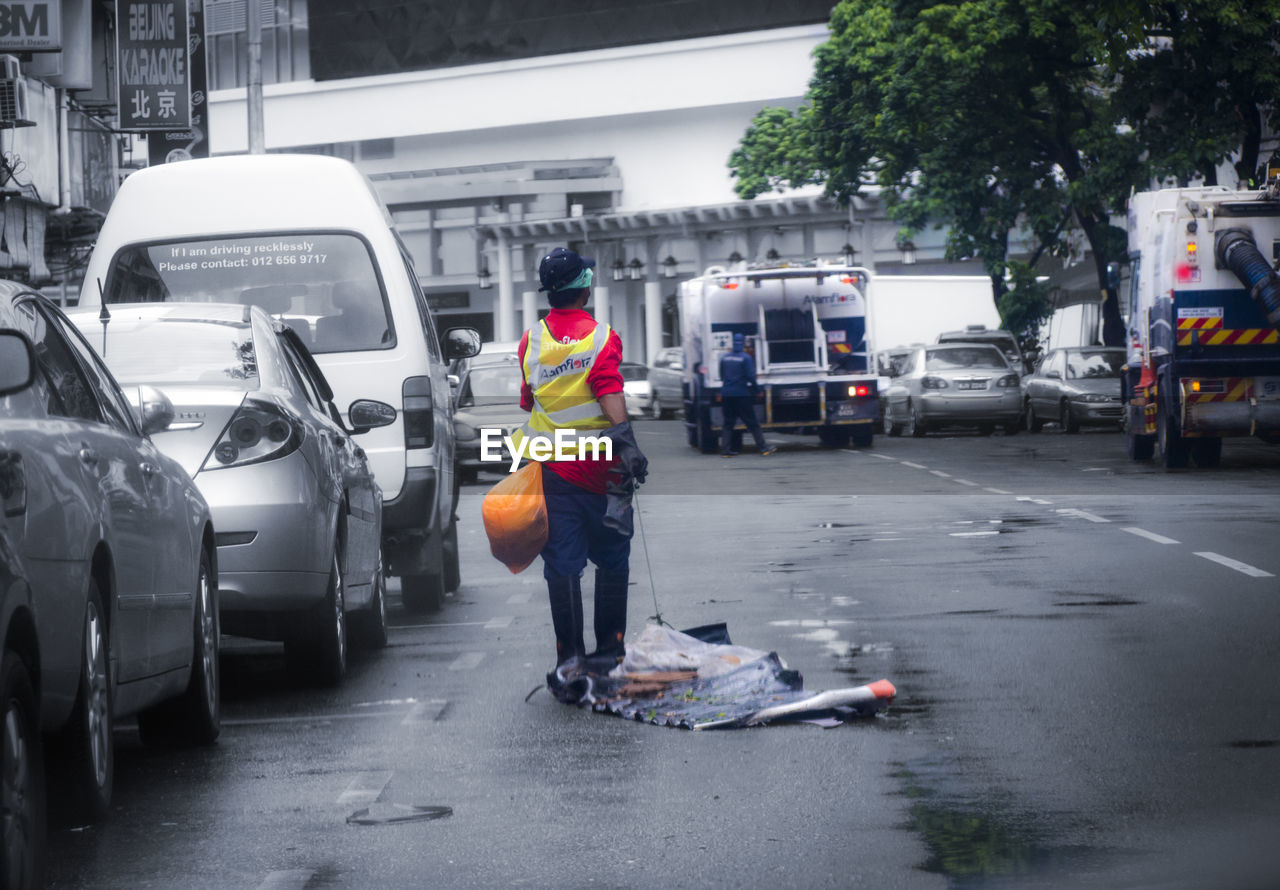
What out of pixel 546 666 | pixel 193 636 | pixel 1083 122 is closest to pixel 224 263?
pixel 546 666

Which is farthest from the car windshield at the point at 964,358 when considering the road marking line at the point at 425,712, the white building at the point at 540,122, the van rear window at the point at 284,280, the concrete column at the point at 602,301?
the concrete column at the point at 602,301

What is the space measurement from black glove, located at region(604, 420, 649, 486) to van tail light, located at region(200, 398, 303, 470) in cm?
123

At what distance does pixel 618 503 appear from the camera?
28.3 feet

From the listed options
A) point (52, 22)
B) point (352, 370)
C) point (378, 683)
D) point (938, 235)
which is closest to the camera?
point (378, 683)

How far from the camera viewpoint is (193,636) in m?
7.29

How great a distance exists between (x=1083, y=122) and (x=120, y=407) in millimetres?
32993

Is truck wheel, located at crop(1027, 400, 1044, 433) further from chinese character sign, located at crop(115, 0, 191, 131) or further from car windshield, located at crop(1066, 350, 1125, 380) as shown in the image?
chinese character sign, located at crop(115, 0, 191, 131)

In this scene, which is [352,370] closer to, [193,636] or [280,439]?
[280,439]

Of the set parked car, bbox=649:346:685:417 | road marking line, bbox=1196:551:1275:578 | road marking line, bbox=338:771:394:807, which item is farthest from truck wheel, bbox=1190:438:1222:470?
parked car, bbox=649:346:685:417

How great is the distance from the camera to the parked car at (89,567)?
16.7ft

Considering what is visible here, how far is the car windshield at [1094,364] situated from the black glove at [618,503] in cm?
2932

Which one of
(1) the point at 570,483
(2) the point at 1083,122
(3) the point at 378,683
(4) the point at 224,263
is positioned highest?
(2) the point at 1083,122

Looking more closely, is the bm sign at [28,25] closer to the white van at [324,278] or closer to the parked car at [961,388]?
the parked car at [961,388]

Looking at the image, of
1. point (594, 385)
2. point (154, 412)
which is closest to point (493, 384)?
point (594, 385)
